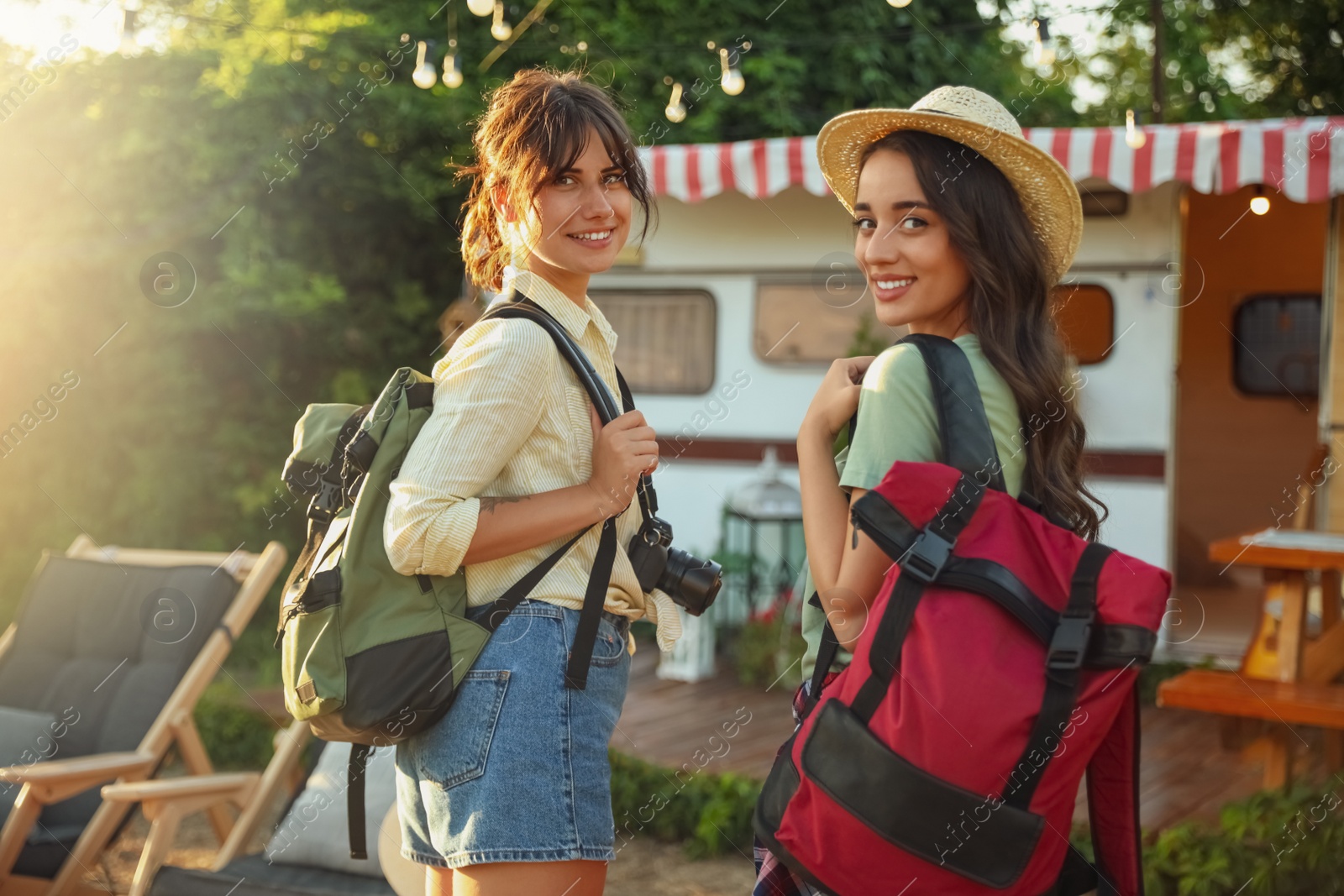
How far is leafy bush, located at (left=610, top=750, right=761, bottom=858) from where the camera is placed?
14.7ft

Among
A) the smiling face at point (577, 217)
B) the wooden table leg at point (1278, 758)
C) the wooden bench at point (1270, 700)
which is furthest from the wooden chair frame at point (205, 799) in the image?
the wooden table leg at point (1278, 758)

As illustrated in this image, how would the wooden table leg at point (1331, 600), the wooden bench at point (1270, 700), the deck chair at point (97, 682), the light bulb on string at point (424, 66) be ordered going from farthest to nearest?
the light bulb on string at point (424, 66), the wooden table leg at point (1331, 600), the wooden bench at point (1270, 700), the deck chair at point (97, 682)

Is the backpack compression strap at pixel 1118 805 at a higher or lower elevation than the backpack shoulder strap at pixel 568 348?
lower

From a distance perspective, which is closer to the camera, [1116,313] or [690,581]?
[690,581]

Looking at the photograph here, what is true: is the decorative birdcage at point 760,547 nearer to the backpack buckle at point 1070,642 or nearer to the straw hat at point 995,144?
the straw hat at point 995,144

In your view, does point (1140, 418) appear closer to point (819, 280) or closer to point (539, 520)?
point (819, 280)

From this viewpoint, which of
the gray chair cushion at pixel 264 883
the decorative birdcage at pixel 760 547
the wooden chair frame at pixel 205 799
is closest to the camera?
the gray chair cushion at pixel 264 883

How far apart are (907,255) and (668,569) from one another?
0.60 metres

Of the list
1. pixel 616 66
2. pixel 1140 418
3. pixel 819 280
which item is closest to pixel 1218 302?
pixel 1140 418

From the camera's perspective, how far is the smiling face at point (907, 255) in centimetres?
172

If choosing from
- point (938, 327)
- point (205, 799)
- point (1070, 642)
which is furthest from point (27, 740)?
point (1070, 642)

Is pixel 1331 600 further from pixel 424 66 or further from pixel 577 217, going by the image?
pixel 424 66

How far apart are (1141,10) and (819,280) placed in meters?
6.77

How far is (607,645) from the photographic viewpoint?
1758 mm
